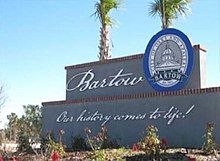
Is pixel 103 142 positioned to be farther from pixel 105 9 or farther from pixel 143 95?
pixel 105 9

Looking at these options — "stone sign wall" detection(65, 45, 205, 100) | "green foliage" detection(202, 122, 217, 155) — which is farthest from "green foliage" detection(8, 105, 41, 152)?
"green foliage" detection(202, 122, 217, 155)

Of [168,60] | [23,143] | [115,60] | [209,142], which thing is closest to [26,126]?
[23,143]

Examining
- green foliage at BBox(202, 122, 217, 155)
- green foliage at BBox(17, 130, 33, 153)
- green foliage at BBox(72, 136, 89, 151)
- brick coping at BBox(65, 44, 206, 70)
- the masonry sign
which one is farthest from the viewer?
green foliage at BBox(17, 130, 33, 153)

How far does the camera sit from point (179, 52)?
69.3ft

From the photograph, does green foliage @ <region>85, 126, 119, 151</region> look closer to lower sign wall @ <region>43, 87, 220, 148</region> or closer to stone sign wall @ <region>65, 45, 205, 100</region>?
lower sign wall @ <region>43, 87, 220, 148</region>

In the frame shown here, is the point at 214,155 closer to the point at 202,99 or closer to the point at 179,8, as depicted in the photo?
the point at 202,99

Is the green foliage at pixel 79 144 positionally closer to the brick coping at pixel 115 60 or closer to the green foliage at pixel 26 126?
the green foliage at pixel 26 126

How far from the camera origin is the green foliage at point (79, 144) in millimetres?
23172

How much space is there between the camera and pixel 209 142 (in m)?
17.9

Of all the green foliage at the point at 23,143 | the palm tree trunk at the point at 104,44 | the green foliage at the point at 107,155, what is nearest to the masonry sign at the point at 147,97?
the green foliage at the point at 23,143

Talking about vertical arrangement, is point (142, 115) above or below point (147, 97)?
below

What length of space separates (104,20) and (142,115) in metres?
9.54

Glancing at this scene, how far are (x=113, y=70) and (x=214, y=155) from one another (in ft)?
27.1

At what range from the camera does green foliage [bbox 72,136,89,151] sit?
912 inches
